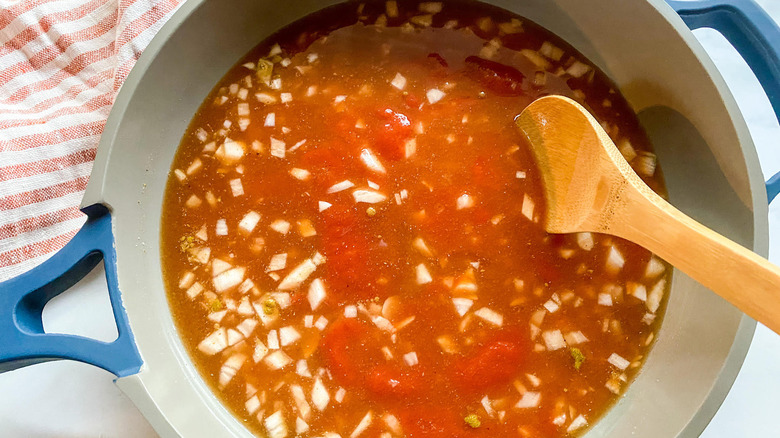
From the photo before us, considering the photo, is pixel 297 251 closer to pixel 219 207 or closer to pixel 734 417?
pixel 219 207

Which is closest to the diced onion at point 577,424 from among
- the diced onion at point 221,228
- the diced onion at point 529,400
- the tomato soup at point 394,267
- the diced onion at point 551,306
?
the tomato soup at point 394,267

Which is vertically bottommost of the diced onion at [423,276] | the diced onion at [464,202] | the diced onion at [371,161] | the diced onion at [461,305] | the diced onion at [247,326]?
the diced onion at [247,326]

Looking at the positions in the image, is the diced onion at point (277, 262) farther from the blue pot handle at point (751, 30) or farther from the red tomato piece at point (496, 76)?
the blue pot handle at point (751, 30)

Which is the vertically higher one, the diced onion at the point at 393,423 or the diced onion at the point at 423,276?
the diced onion at the point at 423,276

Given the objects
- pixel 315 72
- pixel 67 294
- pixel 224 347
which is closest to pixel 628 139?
pixel 315 72

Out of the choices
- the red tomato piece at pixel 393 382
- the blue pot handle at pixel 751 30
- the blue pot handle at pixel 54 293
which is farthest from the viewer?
the red tomato piece at pixel 393 382

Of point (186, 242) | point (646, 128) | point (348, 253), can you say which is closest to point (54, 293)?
point (186, 242)

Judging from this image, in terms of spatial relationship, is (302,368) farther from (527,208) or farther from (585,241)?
(585,241)

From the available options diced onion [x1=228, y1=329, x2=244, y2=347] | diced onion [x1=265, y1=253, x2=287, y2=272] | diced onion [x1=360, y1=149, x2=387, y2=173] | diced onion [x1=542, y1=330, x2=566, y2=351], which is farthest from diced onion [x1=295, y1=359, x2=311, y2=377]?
diced onion [x1=542, y1=330, x2=566, y2=351]

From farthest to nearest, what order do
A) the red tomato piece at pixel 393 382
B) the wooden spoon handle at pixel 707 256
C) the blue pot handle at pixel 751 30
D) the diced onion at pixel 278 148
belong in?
the diced onion at pixel 278 148 < the red tomato piece at pixel 393 382 < the blue pot handle at pixel 751 30 < the wooden spoon handle at pixel 707 256
